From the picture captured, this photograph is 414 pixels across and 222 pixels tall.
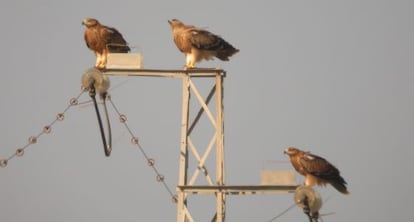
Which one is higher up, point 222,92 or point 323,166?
point 222,92

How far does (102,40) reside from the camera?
28.6m

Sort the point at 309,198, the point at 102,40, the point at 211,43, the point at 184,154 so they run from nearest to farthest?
the point at 309,198 → the point at 184,154 → the point at 102,40 → the point at 211,43

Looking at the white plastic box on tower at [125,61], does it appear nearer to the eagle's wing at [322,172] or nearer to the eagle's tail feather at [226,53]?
the eagle's tail feather at [226,53]

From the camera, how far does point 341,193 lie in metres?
28.0

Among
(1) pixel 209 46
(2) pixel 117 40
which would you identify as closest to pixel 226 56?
(1) pixel 209 46

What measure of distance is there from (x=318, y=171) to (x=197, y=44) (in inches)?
172

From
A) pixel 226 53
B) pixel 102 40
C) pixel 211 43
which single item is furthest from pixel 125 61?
pixel 226 53

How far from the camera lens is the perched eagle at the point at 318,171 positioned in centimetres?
2783

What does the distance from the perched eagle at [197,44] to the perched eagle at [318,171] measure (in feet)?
11.0

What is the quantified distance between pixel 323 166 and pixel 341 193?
2.67 feet

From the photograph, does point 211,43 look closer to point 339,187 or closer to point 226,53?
point 226,53

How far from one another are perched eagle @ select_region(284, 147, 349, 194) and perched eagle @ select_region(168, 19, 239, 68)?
3.35m

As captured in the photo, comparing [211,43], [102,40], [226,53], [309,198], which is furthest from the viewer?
[226,53]

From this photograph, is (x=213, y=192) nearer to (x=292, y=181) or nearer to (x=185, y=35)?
(x=292, y=181)
